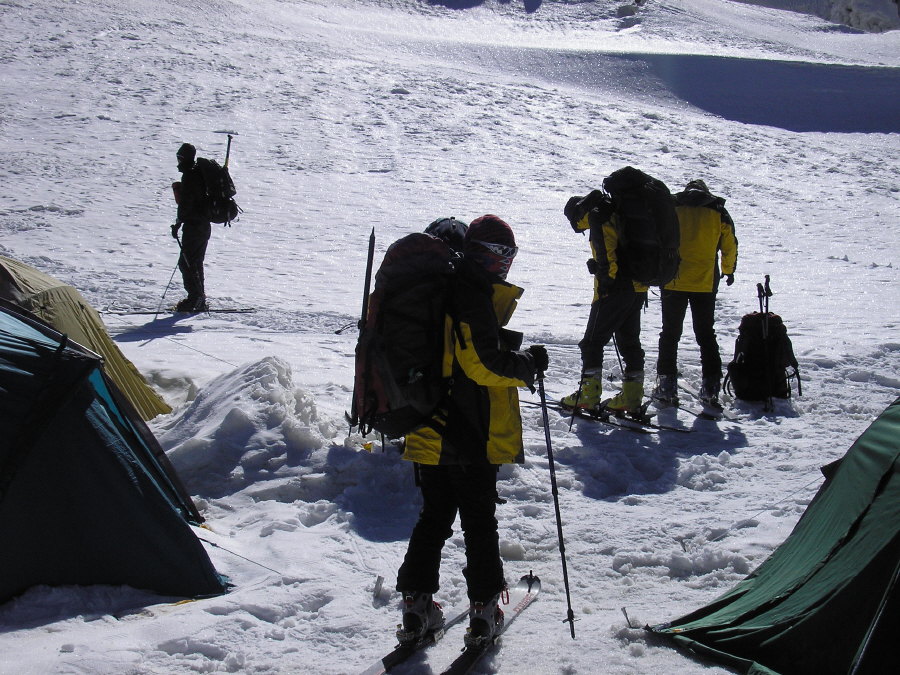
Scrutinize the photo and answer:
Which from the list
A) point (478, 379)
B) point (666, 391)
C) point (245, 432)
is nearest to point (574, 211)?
point (666, 391)

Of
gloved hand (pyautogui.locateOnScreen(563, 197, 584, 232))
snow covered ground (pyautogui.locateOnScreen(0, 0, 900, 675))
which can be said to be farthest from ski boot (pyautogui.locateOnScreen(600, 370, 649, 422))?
gloved hand (pyautogui.locateOnScreen(563, 197, 584, 232))

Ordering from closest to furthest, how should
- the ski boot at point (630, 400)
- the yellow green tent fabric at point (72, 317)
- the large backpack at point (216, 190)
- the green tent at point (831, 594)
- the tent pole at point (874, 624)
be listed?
the tent pole at point (874, 624) → the green tent at point (831, 594) → the yellow green tent fabric at point (72, 317) → the ski boot at point (630, 400) → the large backpack at point (216, 190)

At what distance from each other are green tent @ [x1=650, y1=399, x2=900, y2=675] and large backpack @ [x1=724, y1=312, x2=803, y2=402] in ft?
11.5

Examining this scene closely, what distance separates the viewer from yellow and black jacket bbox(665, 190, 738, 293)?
720 centimetres

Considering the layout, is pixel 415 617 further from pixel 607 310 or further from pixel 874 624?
pixel 607 310

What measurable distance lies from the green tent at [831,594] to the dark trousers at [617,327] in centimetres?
295

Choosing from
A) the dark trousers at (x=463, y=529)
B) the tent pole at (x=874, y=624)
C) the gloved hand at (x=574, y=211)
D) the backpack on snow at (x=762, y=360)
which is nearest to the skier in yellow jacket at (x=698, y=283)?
the backpack on snow at (x=762, y=360)

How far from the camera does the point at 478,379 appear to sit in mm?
3473

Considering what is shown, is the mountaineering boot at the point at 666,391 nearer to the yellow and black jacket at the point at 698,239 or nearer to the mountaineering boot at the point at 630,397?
the mountaineering boot at the point at 630,397

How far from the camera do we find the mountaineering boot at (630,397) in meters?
6.88

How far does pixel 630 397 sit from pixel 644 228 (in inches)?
52.4

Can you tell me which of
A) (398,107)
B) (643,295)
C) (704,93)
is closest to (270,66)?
(398,107)

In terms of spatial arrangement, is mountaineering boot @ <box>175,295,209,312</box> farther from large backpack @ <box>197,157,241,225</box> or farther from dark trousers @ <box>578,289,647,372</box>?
dark trousers @ <box>578,289,647,372</box>

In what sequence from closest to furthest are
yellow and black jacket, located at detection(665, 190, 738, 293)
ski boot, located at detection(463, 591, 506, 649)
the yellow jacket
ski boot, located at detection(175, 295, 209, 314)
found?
ski boot, located at detection(463, 591, 506, 649) → the yellow jacket → yellow and black jacket, located at detection(665, 190, 738, 293) → ski boot, located at detection(175, 295, 209, 314)
